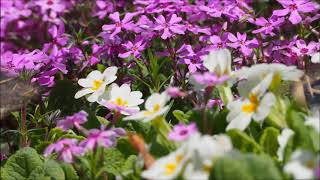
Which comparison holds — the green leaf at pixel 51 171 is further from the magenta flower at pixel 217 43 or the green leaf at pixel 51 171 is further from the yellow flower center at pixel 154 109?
the magenta flower at pixel 217 43

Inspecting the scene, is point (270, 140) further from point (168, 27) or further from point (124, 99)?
point (168, 27)

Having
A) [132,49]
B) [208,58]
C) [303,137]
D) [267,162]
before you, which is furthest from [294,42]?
[267,162]

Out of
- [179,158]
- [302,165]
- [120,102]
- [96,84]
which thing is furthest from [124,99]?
[302,165]

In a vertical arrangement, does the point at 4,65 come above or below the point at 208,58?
below

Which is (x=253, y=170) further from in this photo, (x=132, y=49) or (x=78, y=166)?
(x=132, y=49)

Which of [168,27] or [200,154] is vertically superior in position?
[200,154]

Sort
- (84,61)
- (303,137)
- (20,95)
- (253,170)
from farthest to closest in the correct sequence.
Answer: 1. (84,61)
2. (20,95)
3. (303,137)
4. (253,170)

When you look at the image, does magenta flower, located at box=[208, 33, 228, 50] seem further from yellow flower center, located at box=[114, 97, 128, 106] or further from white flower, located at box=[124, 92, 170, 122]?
white flower, located at box=[124, 92, 170, 122]
